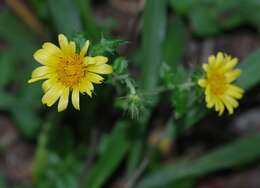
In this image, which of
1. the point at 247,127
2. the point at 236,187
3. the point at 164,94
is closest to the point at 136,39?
the point at 164,94

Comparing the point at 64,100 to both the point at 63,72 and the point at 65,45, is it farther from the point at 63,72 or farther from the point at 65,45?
the point at 65,45

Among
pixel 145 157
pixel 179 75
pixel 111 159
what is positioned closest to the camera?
pixel 179 75

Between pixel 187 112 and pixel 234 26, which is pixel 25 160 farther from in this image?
pixel 234 26

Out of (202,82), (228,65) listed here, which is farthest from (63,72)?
(228,65)

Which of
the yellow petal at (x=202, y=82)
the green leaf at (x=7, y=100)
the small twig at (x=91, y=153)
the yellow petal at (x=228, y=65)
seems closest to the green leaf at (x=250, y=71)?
the yellow petal at (x=228, y=65)

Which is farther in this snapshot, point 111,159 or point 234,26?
point 234,26

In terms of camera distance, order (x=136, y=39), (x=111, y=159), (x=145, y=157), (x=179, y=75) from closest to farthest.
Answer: (x=179, y=75)
(x=111, y=159)
(x=145, y=157)
(x=136, y=39)

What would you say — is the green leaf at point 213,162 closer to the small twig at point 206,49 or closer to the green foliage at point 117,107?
the green foliage at point 117,107
